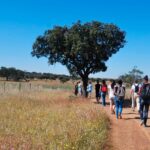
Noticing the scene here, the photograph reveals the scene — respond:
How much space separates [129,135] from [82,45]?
79.0ft

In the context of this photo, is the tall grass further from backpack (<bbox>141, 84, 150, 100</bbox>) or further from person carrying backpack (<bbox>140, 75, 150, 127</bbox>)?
backpack (<bbox>141, 84, 150, 100</bbox>)

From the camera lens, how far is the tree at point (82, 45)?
4038 centimetres

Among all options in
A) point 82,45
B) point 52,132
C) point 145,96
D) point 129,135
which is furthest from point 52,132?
point 82,45

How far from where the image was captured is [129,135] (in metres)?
16.0

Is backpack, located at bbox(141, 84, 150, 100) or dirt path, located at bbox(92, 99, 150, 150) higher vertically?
backpack, located at bbox(141, 84, 150, 100)

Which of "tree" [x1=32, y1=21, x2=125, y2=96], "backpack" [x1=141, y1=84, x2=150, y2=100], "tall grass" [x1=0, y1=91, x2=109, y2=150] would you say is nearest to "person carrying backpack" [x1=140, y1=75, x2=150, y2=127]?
"backpack" [x1=141, y1=84, x2=150, y2=100]

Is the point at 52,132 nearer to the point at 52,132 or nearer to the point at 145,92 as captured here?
the point at 52,132

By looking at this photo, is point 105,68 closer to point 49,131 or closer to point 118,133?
point 118,133

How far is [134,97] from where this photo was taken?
26.2 metres

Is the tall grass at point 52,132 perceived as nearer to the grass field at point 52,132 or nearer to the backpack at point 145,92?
the grass field at point 52,132

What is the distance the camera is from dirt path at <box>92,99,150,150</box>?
13.9 metres

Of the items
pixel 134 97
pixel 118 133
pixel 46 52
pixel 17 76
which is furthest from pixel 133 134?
pixel 17 76

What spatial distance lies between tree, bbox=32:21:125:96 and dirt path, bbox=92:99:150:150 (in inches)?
797

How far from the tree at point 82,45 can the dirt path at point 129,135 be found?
66.4 feet
